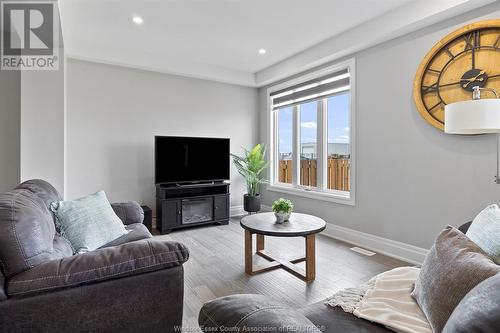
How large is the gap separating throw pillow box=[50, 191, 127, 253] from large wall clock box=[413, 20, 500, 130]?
9.82 ft

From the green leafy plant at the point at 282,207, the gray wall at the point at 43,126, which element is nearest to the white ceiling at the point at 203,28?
the gray wall at the point at 43,126

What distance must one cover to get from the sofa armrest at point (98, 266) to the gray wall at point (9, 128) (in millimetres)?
2973

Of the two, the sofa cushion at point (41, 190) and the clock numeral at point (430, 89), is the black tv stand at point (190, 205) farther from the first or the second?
the clock numeral at point (430, 89)

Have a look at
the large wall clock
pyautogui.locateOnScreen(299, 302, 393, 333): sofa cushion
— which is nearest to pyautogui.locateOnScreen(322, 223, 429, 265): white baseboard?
the large wall clock

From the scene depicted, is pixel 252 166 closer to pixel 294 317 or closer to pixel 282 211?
pixel 282 211

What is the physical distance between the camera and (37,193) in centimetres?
184

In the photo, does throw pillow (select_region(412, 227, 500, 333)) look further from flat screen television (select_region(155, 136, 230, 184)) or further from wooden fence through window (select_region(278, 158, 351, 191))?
flat screen television (select_region(155, 136, 230, 184))

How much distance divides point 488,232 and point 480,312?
0.72 m

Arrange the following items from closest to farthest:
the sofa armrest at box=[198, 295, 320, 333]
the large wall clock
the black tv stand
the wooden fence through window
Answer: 1. the sofa armrest at box=[198, 295, 320, 333]
2. the large wall clock
3. the wooden fence through window
4. the black tv stand

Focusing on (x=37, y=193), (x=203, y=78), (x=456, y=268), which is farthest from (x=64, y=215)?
(x=203, y=78)

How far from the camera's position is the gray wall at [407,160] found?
97.6 inches

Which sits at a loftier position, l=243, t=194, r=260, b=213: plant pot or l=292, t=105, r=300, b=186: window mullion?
l=292, t=105, r=300, b=186: window mullion

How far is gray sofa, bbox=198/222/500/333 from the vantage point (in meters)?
0.69

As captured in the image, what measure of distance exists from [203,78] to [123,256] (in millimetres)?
3871
